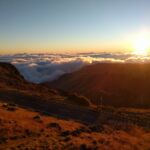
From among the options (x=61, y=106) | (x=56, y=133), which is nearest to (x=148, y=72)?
(x=61, y=106)

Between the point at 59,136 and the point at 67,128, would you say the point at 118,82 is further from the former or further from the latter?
the point at 59,136

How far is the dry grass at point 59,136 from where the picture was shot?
498 inches

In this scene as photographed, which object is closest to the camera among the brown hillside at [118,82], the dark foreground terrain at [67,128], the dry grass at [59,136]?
the dry grass at [59,136]

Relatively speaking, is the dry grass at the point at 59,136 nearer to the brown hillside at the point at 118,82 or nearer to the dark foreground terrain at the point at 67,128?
the dark foreground terrain at the point at 67,128

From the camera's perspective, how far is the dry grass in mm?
12656

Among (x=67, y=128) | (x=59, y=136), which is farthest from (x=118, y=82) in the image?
(x=59, y=136)

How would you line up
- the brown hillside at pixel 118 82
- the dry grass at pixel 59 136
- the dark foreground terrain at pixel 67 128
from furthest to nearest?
the brown hillside at pixel 118 82 < the dark foreground terrain at pixel 67 128 < the dry grass at pixel 59 136

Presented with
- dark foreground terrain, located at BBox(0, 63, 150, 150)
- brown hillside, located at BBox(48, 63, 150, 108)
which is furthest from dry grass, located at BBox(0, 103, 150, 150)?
brown hillside, located at BBox(48, 63, 150, 108)

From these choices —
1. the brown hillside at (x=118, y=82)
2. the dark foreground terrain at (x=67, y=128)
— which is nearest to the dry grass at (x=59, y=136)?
the dark foreground terrain at (x=67, y=128)

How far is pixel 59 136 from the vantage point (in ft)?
47.1

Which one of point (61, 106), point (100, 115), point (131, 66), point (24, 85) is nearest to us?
point (100, 115)

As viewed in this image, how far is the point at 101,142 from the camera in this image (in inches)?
550

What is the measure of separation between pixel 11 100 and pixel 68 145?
13121mm

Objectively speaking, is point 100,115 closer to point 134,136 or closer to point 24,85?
point 134,136
